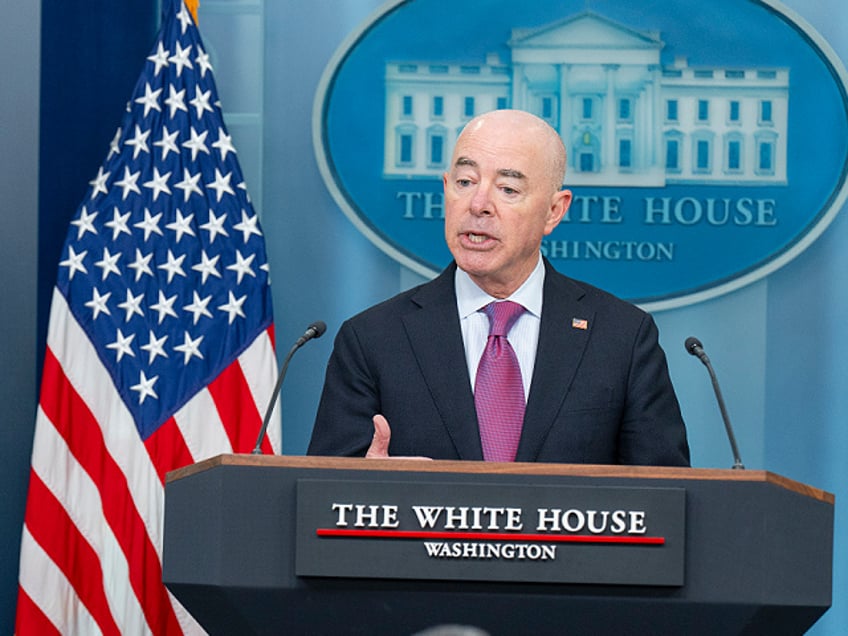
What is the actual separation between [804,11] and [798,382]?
127 cm

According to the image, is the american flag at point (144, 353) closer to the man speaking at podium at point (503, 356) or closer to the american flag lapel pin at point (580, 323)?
the man speaking at podium at point (503, 356)

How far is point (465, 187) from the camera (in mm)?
2762

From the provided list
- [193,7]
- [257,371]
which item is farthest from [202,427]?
[193,7]

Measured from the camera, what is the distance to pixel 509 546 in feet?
6.56

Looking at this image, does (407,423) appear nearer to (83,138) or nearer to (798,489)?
(798,489)

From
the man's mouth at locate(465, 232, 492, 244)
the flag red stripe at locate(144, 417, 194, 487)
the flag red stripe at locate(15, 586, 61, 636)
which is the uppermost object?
the man's mouth at locate(465, 232, 492, 244)

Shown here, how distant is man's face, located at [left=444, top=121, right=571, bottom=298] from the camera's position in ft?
9.00

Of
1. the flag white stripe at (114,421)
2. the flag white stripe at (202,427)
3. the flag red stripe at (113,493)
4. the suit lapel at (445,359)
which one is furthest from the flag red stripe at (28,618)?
the suit lapel at (445,359)

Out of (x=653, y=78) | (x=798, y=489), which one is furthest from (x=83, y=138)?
(x=798, y=489)

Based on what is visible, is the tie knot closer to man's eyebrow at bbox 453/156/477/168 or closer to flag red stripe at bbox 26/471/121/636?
man's eyebrow at bbox 453/156/477/168

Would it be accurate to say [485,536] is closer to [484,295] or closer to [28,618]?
[484,295]

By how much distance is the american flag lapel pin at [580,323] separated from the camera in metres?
2.77

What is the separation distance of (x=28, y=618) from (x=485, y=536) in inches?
92.4

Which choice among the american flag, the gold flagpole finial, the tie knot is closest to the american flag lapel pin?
the tie knot
